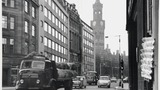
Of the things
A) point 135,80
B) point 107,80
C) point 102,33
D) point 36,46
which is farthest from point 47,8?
point 102,33

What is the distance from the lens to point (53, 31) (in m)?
60.7

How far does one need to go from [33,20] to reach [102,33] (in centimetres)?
10093

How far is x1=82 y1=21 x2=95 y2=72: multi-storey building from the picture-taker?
9394 cm

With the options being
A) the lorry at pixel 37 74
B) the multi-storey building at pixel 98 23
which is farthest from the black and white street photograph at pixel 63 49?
the multi-storey building at pixel 98 23

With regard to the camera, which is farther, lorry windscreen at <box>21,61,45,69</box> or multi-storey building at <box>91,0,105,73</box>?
multi-storey building at <box>91,0,105,73</box>

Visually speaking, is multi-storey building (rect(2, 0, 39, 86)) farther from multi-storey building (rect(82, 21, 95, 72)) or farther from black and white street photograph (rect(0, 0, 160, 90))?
multi-storey building (rect(82, 21, 95, 72))

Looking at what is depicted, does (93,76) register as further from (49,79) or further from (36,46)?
(49,79)

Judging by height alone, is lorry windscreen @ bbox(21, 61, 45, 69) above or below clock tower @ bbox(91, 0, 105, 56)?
below

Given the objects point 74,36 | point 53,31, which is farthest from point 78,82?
point 74,36

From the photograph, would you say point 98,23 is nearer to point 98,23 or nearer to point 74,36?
point 98,23

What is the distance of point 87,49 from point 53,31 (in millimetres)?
40631

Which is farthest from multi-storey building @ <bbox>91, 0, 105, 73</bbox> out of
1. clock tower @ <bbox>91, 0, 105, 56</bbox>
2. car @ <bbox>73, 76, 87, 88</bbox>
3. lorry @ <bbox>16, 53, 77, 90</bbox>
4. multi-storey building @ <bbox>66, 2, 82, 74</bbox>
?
lorry @ <bbox>16, 53, 77, 90</bbox>

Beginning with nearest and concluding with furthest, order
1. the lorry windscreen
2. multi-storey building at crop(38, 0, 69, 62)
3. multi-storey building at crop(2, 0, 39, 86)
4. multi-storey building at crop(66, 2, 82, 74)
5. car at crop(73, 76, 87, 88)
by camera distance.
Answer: the lorry windscreen
car at crop(73, 76, 87, 88)
multi-storey building at crop(2, 0, 39, 86)
multi-storey building at crop(38, 0, 69, 62)
multi-storey building at crop(66, 2, 82, 74)

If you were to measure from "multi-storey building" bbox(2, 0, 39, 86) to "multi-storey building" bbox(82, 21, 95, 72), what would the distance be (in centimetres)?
4548
